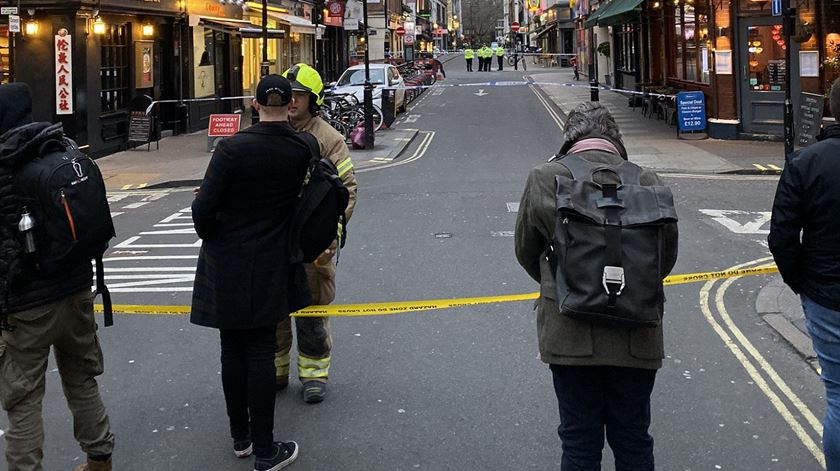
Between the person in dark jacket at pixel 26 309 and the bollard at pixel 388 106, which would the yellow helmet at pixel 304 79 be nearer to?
the person in dark jacket at pixel 26 309

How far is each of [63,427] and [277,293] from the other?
5.97ft

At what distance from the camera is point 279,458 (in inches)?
174

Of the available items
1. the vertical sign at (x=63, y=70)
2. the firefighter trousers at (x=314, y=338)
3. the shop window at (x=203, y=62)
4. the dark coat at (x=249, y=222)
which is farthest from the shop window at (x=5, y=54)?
the dark coat at (x=249, y=222)

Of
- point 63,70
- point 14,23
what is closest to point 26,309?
point 14,23

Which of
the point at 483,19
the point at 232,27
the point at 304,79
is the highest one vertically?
the point at 483,19

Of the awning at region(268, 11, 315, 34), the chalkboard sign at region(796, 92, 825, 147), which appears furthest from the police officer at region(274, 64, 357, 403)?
the awning at region(268, 11, 315, 34)

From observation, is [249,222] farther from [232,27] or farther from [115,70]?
[232,27]

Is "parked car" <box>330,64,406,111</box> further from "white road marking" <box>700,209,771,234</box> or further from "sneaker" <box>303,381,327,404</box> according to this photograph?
"sneaker" <box>303,381,327,404</box>

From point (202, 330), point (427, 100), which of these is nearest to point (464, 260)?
point (202, 330)

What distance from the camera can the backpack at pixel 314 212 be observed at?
4305 millimetres

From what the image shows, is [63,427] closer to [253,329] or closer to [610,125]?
[253,329]

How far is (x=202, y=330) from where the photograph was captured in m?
6.94

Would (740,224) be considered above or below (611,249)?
below

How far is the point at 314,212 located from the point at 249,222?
33cm
